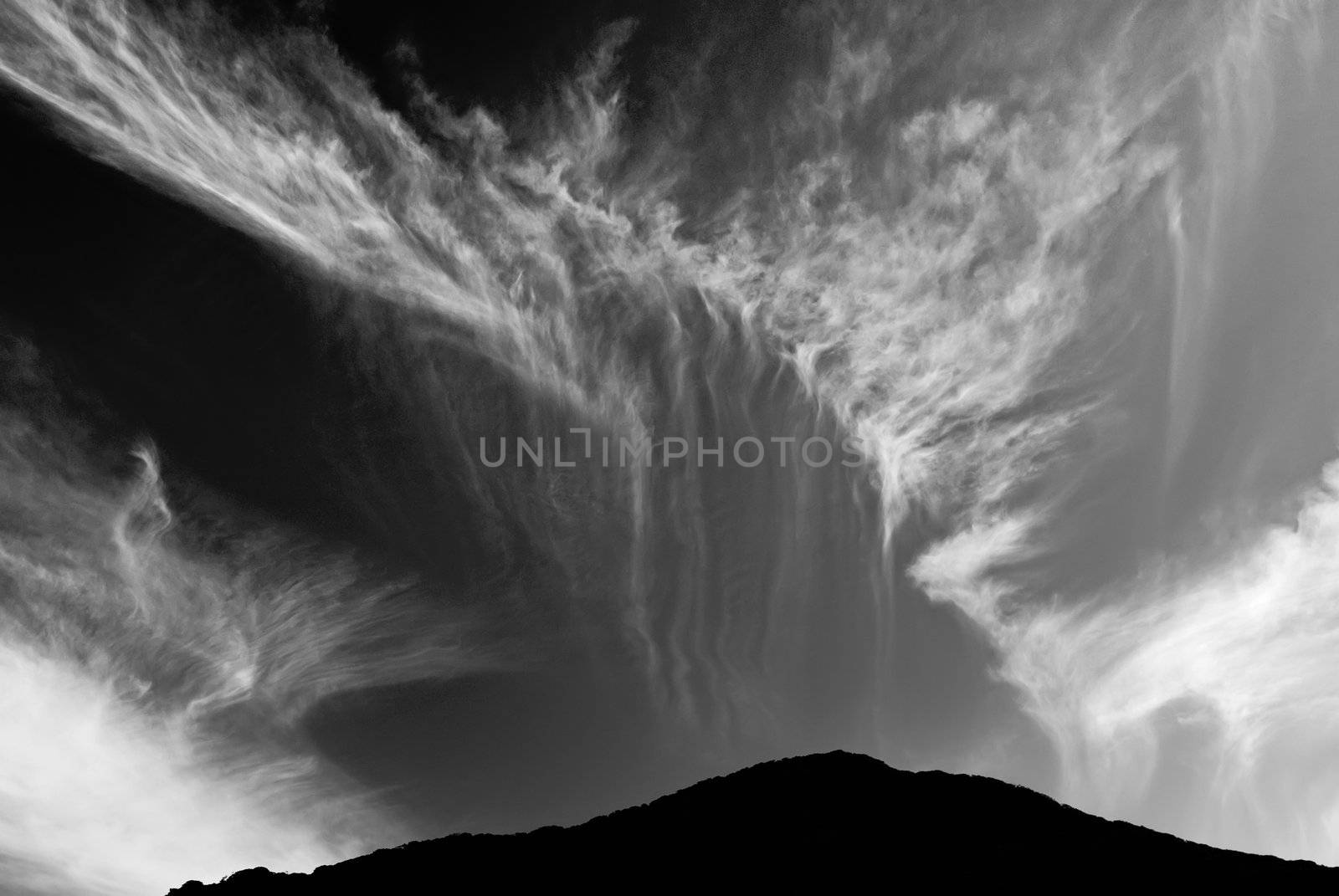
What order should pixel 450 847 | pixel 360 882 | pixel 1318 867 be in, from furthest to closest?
pixel 450 847 → pixel 360 882 → pixel 1318 867

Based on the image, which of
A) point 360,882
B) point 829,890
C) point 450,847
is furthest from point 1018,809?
point 360,882

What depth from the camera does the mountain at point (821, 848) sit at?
27.7 meters

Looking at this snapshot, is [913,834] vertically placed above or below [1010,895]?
above

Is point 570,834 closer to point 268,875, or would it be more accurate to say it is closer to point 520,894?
point 520,894

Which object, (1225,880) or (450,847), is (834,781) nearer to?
(1225,880)

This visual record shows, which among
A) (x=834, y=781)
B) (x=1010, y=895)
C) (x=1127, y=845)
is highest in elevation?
(x=834, y=781)

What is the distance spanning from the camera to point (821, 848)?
97.0ft

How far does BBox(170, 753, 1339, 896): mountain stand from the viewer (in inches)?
1091

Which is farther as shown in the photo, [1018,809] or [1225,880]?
[1018,809]

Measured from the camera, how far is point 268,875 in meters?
32.9

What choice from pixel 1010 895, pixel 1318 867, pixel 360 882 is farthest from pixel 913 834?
pixel 360 882

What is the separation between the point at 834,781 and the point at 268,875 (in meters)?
27.8

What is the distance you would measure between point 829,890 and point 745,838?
4744 millimetres

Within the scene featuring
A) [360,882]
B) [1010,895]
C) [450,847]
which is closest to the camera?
[1010,895]
